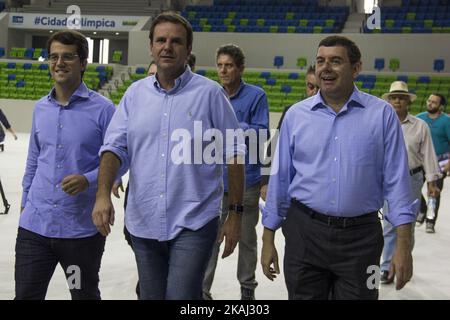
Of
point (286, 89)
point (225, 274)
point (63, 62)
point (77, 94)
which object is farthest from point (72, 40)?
point (286, 89)

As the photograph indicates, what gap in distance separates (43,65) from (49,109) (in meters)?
23.8

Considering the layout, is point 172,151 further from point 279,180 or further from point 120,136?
point 279,180

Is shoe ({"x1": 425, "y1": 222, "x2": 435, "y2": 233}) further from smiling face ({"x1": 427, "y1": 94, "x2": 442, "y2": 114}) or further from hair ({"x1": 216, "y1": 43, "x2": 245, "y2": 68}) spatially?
hair ({"x1": 216, "y1": 43, "x2": 245, "y2": 68})

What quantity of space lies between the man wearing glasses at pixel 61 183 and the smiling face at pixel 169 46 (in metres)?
0.56

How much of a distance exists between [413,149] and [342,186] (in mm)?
2716

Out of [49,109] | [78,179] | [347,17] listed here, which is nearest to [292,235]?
[78,179]

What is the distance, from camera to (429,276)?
222 inches

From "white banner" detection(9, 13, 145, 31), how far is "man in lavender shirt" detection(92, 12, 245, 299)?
24.9 m

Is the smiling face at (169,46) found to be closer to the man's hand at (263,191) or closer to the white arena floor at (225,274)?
the man's hand at (263,191)

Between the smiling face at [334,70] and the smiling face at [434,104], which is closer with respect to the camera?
the smiling face at [334,70]

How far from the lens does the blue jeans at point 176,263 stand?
255 centimetres

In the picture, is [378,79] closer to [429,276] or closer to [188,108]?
[429,276]

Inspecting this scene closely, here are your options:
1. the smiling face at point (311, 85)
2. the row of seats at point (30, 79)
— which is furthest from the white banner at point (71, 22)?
the smiling face at point (311, 85)

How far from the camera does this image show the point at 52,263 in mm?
2986
